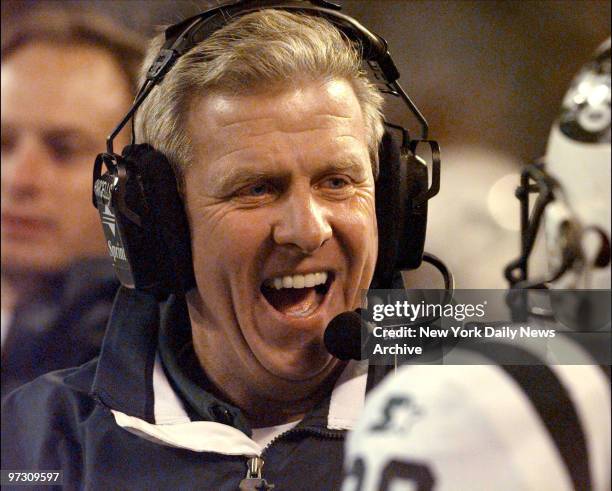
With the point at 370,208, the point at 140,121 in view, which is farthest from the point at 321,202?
the point at 140,121

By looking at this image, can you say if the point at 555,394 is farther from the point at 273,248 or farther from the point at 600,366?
the point at 273,248

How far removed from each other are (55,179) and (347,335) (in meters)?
0.53

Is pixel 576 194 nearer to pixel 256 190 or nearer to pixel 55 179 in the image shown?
pixel 256 190

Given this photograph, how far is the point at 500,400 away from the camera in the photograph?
1.20m

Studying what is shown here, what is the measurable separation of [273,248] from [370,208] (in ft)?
0.48

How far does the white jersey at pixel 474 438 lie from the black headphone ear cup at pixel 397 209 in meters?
0.17

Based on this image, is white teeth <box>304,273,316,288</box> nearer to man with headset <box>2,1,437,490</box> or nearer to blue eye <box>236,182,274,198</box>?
man with headset <box>2,1,437,490</box>

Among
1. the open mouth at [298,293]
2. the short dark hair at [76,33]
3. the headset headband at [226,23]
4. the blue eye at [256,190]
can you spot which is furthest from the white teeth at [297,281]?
the short dark hair at [76,33]

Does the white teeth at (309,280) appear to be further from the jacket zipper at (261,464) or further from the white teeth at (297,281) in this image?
the jacket zipper at (261,464)

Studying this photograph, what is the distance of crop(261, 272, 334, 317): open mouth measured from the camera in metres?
1.27

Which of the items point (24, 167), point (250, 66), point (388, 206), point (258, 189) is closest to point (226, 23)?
point (250, 66)

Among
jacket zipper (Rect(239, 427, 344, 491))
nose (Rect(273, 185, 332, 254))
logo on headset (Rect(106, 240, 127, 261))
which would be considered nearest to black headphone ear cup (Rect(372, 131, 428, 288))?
nose (Rect(273, 185, 332, 254))

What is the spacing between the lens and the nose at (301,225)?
1239 mm

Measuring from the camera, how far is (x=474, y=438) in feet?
3.83
